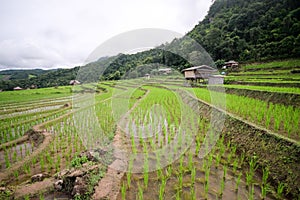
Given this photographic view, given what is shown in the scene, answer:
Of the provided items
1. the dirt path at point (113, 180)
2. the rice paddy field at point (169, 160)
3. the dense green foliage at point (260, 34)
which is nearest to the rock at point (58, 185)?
the rice paddy field at point (169, 160)

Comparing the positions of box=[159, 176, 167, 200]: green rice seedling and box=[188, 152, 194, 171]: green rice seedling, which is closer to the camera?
box=[159, 176, 167, 200]: green rice seedling

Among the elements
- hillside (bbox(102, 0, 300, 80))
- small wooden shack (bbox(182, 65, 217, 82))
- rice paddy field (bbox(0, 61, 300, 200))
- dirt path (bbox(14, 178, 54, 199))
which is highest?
hillside (bbox(102, 0, 300, 80))

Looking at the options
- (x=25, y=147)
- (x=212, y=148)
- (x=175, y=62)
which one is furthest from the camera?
(x=175, y=62)

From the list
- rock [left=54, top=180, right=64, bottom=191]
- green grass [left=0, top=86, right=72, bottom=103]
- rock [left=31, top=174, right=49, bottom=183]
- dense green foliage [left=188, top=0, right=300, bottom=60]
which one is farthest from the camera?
dense green foliage [left=188, top=0, right=300, bottom=60]

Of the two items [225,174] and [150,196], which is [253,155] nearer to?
[225,174]

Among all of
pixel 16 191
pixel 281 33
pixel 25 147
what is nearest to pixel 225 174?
pixel 16 191

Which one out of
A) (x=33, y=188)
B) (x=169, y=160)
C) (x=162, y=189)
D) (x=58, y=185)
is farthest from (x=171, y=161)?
(x=33, y=188)

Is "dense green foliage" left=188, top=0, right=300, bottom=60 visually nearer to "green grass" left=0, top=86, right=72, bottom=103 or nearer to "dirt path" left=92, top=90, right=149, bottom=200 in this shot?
"dirt path" left=92, top=90, right=149, bottom=200

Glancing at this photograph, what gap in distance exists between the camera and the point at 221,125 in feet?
16.4

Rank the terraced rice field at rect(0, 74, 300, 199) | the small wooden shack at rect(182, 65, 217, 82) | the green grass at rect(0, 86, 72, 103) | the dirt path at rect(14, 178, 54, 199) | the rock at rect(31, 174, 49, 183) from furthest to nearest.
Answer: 1. the small wooden shack at rect(182, 65, 217, 82)
2. the green grass at rect(0, 86, 72, 103)
3. the rock at rect(31, 174, 49, 183)
4. the dirt path at rect(14, 178, 54, 199)
5. the terraced rice field at rect(0, 74, 300, 199)

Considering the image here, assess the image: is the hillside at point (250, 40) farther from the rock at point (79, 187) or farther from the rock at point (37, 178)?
the rock at point (79, 187)

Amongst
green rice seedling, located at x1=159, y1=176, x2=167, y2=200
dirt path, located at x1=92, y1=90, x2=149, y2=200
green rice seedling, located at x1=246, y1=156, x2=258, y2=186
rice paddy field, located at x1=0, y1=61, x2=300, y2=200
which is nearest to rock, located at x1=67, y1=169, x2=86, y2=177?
rice paddy field, located at x1=0, y1=61, x2=300, y2=200

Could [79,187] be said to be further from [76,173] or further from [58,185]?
[58,185]

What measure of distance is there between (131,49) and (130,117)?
2.69 m
